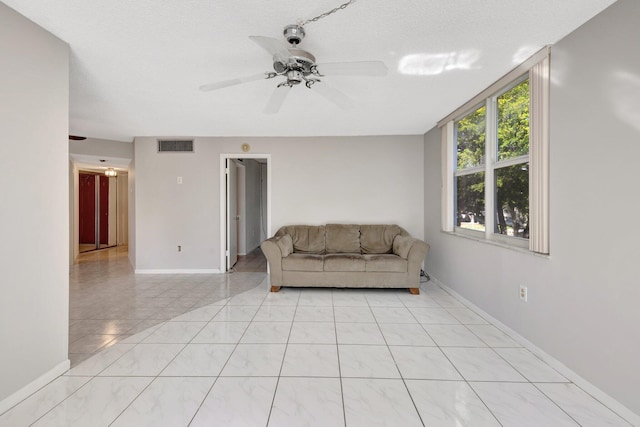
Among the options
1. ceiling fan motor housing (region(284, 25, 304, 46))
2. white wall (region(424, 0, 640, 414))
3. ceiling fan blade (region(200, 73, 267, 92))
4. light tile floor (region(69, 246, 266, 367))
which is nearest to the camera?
white wall (region(424, 0, 640, 414))

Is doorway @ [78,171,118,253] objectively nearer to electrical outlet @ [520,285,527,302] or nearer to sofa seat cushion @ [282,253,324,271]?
sofa seat cushion @ [282,253,324,271]

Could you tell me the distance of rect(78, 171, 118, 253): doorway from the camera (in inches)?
306

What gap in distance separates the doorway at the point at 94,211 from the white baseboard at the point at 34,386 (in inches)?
279

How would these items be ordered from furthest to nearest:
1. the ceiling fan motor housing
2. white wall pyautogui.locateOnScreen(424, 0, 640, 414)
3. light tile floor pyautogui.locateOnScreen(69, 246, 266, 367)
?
light tile floor pyautogui.locateOnScreen(69, 246, 266, 367)
the ceiling fan motor housing
white wall pyautogui.locateOnScreen(424, 0, 640, 414)

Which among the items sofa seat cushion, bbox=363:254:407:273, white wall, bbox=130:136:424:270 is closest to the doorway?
white wall, bbox=130:136:424:270

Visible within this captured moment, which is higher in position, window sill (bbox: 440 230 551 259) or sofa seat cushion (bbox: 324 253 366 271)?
window sill (bbox: 440 230 551 259)

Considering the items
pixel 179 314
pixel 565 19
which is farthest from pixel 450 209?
pixel 179 314

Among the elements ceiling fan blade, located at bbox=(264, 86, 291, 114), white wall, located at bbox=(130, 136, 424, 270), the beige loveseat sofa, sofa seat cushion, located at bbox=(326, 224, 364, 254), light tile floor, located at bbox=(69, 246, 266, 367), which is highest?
ceiling fan blade, located at bbox=(264, 86, 291, 114)

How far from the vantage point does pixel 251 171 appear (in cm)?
695

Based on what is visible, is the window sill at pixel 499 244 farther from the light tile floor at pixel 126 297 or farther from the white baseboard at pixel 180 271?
the white baseboard at pixel 180 271

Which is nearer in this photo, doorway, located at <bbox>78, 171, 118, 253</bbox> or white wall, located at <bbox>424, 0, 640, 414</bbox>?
white wall, located at <bbox>424, 0, 640, 414</bbox>

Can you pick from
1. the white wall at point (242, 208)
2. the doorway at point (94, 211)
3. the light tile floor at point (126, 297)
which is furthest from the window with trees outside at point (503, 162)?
the doorway at point (94, 211)

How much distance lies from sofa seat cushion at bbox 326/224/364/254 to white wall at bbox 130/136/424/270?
0.29 m

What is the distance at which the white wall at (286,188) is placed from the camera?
15.6 feet
